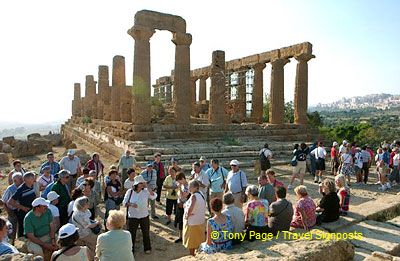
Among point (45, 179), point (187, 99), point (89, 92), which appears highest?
point (89, 92)

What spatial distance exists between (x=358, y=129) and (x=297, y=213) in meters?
34.1

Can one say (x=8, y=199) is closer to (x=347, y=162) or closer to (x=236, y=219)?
(x=236, y=219)

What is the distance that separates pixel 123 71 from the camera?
26.4 m

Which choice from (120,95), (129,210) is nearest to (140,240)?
(129,210)

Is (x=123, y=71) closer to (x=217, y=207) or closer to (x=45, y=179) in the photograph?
(x=45, y=179)

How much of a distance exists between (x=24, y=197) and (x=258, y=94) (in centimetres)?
2387

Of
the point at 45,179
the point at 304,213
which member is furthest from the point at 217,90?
the point at 304,213

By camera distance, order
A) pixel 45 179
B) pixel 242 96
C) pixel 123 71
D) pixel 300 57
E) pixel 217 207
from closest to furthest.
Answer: pixel 217 207 < pixel 45 179 < pixel 300 57 < pixel 123 71 < pixel 242 96

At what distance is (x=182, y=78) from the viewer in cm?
2141

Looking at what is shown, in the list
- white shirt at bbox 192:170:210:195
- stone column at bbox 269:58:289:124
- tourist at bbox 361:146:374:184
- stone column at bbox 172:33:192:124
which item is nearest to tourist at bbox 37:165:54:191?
white shirt at bbox 192:170:210:195

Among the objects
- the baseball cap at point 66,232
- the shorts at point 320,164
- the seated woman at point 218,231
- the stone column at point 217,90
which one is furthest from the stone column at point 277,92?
the baseball cap at point 66,232

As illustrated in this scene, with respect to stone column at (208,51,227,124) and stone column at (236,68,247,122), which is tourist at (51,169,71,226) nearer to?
stone column at (208,51,227,124)

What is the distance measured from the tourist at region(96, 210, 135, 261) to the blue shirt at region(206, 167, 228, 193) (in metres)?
4.39

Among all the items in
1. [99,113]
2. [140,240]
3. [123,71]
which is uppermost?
[123,71]
